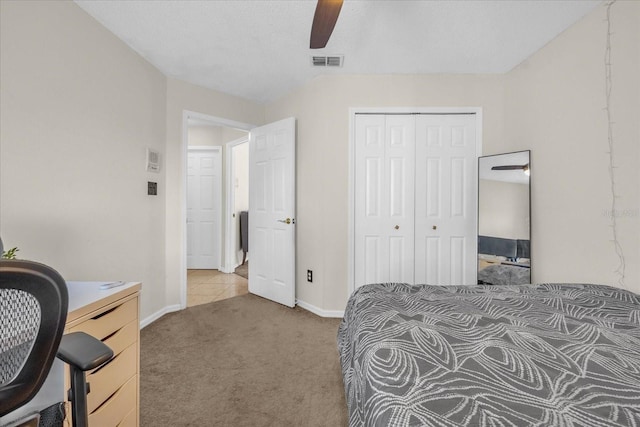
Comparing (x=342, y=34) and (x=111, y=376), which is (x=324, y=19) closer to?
(x=342, y=34)

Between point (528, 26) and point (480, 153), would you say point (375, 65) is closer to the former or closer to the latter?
point (528, 26)

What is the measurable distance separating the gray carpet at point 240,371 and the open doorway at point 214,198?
176 centimetres

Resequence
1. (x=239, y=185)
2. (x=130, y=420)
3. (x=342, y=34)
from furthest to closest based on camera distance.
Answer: (x=239, y=185), (x=342, y=34), (x=130, y=420)

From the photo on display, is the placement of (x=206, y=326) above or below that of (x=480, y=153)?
below

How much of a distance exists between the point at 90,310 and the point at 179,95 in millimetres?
2614

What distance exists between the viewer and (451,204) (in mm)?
2840

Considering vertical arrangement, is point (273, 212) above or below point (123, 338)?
above

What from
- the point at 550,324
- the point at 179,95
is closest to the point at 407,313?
the point at 550,324

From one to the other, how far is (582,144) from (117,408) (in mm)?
3089

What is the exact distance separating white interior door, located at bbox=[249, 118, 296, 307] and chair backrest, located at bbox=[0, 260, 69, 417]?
2.50 metres

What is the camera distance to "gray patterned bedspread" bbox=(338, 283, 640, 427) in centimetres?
59

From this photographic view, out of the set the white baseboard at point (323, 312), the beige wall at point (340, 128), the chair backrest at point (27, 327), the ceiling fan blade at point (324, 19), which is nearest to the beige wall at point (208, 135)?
the beige wall at point (340, 128)

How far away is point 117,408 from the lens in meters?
1.18

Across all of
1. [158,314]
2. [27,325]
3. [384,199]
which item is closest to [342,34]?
[384,199]
